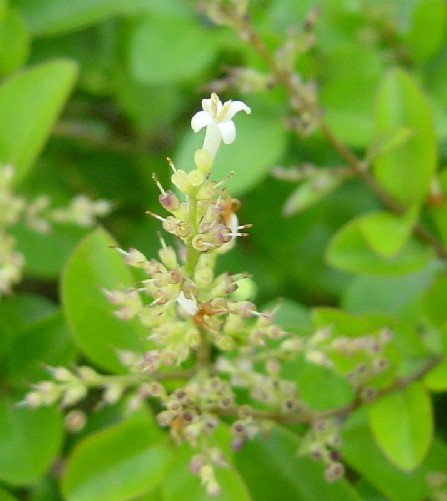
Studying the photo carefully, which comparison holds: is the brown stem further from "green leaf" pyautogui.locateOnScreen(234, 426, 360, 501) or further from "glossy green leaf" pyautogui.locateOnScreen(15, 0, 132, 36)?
"glossy green leaf" pyautogui.locateOnScreen(15, 0, 132, 36)

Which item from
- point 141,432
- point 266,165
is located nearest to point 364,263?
point 266,165

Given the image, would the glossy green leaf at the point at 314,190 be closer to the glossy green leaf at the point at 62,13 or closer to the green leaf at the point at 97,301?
the green leaf at the point at 97,301

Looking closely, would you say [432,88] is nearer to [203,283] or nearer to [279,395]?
[279,395]

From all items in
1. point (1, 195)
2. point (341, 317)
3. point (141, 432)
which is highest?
point (1, 195)

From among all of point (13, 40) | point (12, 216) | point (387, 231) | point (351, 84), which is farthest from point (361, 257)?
point (13, 40)

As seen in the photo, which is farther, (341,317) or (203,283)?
(341,317)

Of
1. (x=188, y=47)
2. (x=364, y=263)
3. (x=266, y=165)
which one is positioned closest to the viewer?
(x=364, y=263)

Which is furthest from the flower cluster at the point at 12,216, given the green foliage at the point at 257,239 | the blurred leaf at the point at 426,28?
the blurred leaf at the point at 426,28
